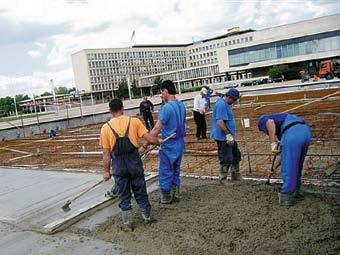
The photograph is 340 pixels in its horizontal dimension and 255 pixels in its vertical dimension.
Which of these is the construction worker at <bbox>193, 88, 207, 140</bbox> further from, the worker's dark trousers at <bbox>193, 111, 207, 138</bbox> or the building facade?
the building facade

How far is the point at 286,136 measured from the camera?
425 centimetres

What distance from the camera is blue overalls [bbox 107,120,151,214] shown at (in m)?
4.27

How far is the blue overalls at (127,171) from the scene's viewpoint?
4.27m

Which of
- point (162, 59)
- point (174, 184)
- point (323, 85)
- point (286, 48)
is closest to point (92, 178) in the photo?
point (174, 184)

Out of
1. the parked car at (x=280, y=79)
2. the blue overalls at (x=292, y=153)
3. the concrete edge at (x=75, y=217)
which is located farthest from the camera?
the parked car at (x=280, y=79)

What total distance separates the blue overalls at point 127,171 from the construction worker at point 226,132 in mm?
1644

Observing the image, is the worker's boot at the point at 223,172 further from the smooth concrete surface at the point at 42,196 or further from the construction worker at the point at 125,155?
the smooth concrete surface at the point at 42,196

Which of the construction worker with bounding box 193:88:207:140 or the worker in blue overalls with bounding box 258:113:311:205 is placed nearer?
the worker in blue overalls with bounding box 258:113:311:205

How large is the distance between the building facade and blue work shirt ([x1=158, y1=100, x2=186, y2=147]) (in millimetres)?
56044

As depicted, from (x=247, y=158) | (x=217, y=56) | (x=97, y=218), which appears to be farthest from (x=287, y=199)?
(x=217, y=56)

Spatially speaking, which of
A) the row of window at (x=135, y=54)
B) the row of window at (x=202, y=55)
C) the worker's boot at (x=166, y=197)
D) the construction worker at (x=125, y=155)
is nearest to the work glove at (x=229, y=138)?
the worker's boot at (x=166, y=197)

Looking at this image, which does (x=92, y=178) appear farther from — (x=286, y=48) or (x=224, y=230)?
(x=286, y=48)

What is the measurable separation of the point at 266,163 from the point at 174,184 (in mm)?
2527

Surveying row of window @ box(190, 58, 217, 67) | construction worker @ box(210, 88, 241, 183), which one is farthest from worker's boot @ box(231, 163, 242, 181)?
row of window @ box(190, 58, 217, 67)
